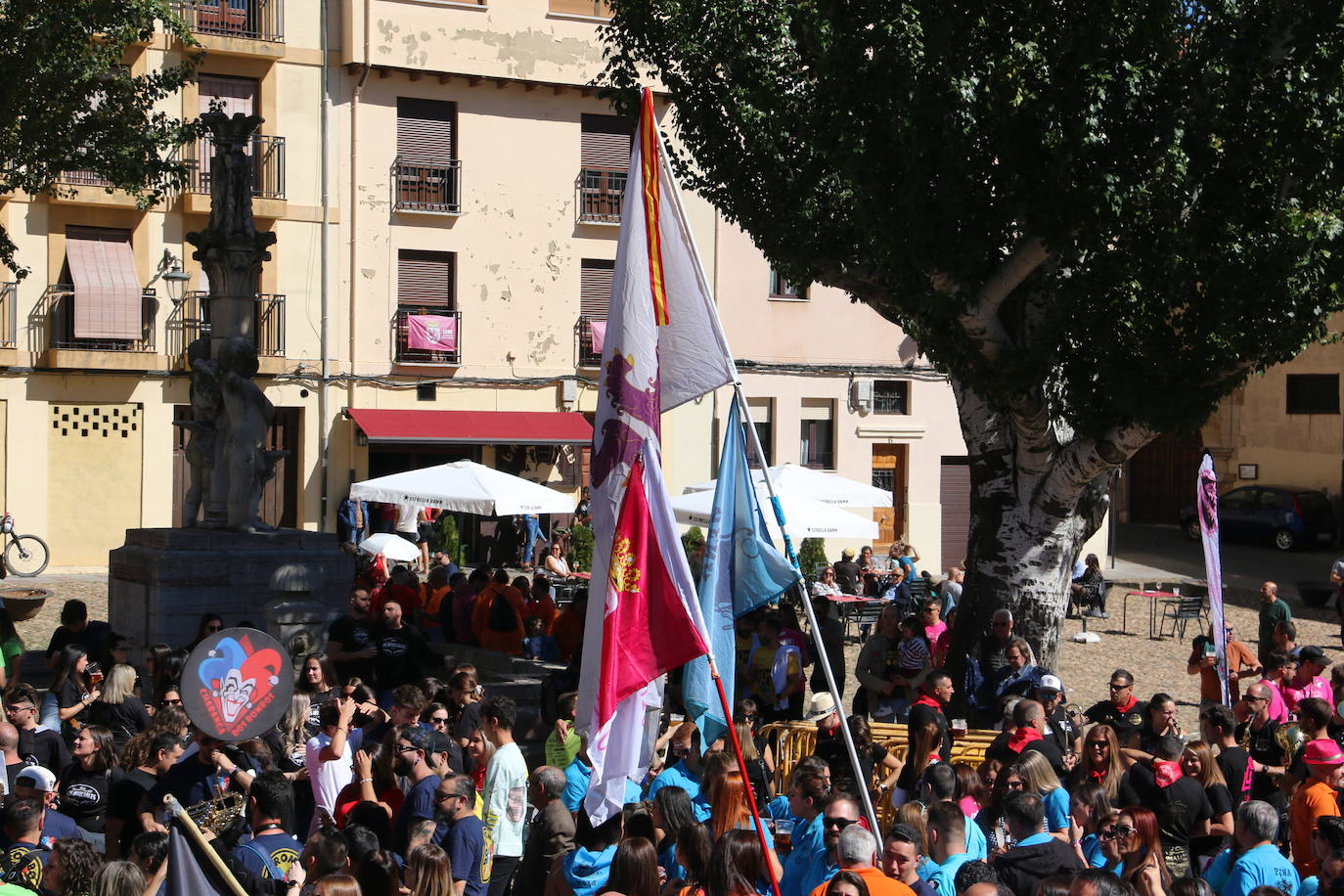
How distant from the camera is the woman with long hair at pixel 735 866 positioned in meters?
6.54

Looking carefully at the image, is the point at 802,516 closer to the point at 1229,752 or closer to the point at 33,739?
the point at 1229,752

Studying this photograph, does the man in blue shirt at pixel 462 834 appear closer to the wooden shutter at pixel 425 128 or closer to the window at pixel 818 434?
the wooden shutter at pixel 425 128

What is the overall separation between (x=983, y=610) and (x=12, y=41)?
11.7 metres

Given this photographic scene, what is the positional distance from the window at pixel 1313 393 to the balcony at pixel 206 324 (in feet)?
75.1

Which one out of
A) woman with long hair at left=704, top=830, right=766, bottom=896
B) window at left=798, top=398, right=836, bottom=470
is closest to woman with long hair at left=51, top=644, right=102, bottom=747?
woman with long hair at left=704, top=830, right=766, bottom=896

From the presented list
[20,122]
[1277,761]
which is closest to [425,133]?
[20,122]

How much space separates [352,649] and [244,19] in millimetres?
19377

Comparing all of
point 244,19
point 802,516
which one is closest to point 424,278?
point 244,19

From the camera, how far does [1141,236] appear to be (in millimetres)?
13609

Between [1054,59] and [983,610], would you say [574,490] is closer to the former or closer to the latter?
[983,610]

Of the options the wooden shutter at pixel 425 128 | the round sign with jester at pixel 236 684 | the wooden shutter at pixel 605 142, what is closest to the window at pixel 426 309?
the wooden shutter at pixel 425 128

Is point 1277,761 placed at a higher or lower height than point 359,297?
lower

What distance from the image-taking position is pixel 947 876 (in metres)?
7.09

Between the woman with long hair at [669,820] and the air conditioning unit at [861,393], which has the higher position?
the air conditioning unit at [861,393]
